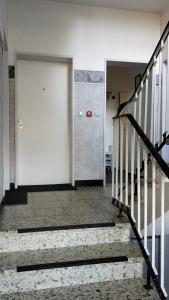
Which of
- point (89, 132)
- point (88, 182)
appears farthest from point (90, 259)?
point (89, 132)

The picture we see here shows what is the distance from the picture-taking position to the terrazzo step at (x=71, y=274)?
206cm

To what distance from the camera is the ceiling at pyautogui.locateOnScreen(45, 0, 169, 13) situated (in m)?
4.45

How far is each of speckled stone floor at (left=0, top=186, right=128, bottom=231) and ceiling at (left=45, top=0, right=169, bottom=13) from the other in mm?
3054

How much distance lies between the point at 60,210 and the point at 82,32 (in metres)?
3.03

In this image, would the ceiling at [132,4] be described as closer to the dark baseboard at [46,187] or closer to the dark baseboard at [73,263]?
the dark baseboard at [46,187]

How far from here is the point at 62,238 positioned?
247cm

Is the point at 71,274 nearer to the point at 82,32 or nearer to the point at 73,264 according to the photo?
the point at 73,264

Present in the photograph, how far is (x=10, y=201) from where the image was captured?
358 centimetres

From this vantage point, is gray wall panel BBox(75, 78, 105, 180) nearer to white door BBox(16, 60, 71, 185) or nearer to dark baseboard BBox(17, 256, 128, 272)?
white door BBox(16, 60, 71, 185)

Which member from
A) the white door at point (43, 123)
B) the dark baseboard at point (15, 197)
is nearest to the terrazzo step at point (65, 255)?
the dark baseboard at point (15, 197)

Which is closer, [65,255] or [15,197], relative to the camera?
[65,255]

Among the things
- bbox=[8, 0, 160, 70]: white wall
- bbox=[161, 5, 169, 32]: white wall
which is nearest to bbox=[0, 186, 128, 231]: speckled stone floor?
bbox=[8, 0, 160, 70]: white wall

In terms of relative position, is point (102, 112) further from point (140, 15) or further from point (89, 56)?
point (140, 15)

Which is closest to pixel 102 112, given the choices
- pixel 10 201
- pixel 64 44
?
pixel 64 44
